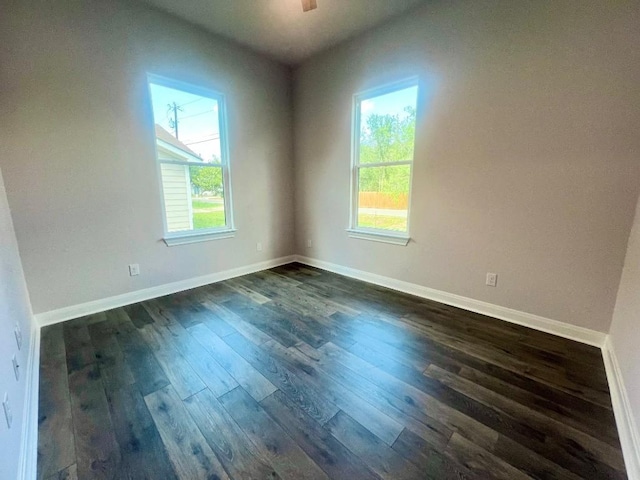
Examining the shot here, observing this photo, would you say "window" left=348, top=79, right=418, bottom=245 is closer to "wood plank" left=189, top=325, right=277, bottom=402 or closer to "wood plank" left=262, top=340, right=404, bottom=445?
"wood plank" left=262, top=340, right=404, bottom=445

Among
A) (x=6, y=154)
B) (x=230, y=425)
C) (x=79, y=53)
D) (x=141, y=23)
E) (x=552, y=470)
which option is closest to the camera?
(x=552, y=470)

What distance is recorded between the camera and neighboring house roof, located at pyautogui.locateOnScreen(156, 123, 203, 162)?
2.96 metres

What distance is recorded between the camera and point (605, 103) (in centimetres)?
193

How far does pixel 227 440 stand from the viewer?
1334 mm

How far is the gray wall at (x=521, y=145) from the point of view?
1.94 m

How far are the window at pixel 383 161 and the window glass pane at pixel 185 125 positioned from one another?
1.77 meters

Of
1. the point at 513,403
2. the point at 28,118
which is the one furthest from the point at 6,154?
the point at 513,403

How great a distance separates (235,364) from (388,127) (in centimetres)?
285

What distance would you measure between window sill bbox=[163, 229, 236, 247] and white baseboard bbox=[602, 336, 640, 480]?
3.68m

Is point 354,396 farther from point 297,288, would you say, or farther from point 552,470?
point 297,288

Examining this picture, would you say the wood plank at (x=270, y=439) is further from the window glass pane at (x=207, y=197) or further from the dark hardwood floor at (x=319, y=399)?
the window glass pane at (x=207, y=197)

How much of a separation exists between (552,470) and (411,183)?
7.93 feet

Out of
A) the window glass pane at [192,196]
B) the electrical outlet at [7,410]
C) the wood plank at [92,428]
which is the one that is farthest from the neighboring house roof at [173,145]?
the electrical outlet at [7,410]

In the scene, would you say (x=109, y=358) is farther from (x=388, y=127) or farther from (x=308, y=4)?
(x=388, y=127)
